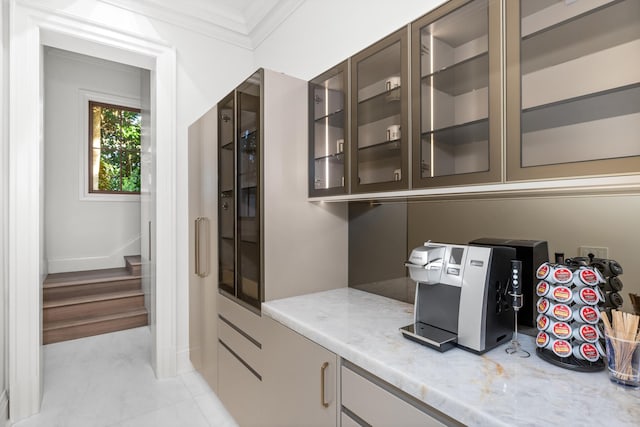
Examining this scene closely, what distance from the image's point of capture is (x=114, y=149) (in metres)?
4.85

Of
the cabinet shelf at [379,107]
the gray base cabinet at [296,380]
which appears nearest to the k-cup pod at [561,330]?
the gray base cabinet at [296,380]

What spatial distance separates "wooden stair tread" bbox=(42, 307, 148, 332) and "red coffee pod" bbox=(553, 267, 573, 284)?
4062 mm

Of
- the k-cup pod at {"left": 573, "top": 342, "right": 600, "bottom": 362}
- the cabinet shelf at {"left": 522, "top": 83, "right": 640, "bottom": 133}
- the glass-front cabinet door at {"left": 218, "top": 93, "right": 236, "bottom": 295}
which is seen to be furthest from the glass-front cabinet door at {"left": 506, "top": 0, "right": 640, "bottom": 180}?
the glass-front cabinet door at {"left": 218, "top": 93, "right": 236, "bottom": 295}

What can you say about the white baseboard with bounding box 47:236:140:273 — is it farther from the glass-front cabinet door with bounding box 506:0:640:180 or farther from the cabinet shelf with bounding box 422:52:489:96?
the glass-front cabinet door with bounding box 506:0:640:180

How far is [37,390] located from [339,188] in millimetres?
2438

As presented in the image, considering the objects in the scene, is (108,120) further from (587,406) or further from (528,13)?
(587,406)

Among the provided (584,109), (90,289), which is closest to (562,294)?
(584,109)

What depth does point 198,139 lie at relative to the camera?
255 centimetres

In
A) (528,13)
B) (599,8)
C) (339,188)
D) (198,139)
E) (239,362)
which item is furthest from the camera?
(198,139)

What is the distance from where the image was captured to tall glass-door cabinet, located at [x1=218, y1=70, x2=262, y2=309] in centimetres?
177

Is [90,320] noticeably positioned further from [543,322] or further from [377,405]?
[543,322]

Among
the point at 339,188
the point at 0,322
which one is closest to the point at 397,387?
the point at 339,188

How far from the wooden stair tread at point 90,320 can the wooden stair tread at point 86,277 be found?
1.47 feet

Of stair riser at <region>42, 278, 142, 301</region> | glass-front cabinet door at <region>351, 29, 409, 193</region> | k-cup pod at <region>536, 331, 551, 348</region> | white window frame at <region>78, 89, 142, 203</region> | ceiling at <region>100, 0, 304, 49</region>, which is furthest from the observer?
white window frame at <region>78, 89, 142, 203</region>
